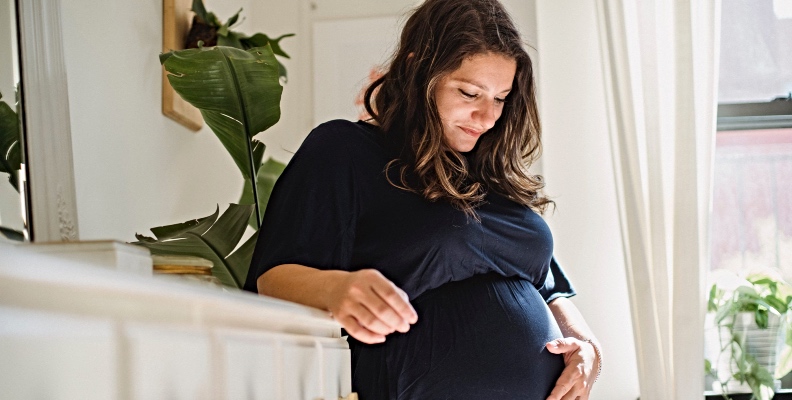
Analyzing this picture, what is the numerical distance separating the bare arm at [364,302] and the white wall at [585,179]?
1.87 meters

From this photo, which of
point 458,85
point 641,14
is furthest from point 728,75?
point 458,85

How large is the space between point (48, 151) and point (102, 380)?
47.1 inches

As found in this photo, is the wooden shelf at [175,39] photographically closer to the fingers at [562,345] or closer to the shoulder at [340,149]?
the shoulder at [340,149]

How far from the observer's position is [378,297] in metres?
0.75

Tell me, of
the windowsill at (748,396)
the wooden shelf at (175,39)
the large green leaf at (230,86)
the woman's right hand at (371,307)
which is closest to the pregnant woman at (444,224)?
the woman's right hand at (371,307)

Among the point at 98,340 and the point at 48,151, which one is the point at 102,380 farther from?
the point at 48,151

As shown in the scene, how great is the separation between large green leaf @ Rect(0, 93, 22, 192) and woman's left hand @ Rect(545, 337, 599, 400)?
0.89 meters

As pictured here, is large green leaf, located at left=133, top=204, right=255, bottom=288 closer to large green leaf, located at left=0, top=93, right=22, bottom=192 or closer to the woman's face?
large green leaf, located at left=0, top=93, right=22, bottom=192

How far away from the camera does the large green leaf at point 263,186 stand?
2.11 m

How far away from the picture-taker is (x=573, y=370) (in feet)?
4.46

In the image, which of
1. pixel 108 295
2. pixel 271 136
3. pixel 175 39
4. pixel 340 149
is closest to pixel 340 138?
pixel 340 149

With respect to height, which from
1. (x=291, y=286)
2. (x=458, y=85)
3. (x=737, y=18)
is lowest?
(x=291, y=286)

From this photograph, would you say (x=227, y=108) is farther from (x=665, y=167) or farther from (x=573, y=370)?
(x=665, y=167)

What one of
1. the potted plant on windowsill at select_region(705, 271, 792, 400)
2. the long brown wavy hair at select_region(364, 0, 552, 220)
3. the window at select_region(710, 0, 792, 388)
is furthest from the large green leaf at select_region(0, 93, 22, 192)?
the window at select_region(710, 0, 792, 388)
